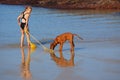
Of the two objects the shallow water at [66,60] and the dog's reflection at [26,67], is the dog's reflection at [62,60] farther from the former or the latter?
the dog's reflection at [26,67]

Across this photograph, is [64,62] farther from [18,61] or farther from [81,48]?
[81,48]

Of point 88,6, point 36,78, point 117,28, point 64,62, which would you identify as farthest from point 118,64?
point 88,6

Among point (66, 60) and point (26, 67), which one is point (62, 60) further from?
point (26, 67)

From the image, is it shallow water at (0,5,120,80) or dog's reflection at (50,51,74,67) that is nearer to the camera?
shallow water at (0,5,120,80)

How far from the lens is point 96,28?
73.2 ft

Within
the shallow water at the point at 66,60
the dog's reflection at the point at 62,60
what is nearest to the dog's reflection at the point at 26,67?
the shallow water at the point at 66,60

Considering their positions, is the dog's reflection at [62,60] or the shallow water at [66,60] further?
the dog's reflection at [62,60]

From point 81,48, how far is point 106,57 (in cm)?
217

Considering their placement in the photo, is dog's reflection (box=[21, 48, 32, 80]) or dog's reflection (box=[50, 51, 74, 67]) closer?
dog's reflection (box=[21, 48, 32, 80])

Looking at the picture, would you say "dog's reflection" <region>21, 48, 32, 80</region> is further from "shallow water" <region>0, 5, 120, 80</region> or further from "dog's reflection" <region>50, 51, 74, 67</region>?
"dog's reflection" <region>50, 51, 74, 67</region>

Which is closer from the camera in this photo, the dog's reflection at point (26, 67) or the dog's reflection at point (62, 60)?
the dog's reflection at point (26, 67)

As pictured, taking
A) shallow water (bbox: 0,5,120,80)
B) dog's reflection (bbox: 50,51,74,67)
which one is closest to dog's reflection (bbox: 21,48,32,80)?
shallow water (bbox: 0,5,120,80)

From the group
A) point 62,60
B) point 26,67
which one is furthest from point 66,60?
point 26,67

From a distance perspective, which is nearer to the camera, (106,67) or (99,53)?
(106,67)
